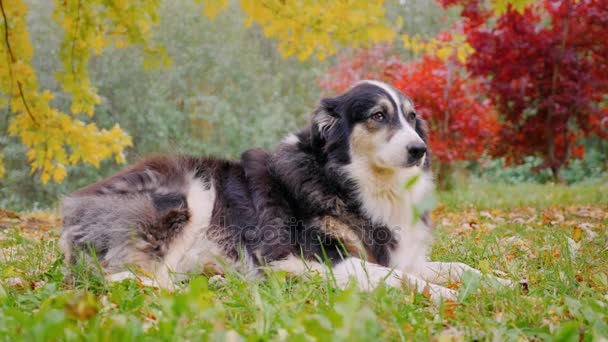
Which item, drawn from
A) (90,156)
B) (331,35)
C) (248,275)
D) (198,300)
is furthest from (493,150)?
(198,300)

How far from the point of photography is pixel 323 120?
3080 mm

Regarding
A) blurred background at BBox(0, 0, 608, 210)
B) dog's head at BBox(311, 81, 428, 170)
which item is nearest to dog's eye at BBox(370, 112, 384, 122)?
dog's head at BBox(311, 81, 428, 170)

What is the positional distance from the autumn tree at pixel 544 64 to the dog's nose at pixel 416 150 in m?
7.10

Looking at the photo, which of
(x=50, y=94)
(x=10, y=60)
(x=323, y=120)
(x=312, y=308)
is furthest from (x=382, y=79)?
(x=312, y=308)

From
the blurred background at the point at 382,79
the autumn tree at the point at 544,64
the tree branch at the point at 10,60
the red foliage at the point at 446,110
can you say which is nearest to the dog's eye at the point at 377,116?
the blurred background at the point at 382,79

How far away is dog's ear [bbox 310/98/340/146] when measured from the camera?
3.08m

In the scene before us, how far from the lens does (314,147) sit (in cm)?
312

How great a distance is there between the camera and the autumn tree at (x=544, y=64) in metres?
9.30

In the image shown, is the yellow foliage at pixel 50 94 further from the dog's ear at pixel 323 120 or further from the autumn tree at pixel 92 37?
the dog's ear at pixel 323 120

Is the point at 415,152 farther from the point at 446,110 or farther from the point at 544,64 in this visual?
the point at 544,64

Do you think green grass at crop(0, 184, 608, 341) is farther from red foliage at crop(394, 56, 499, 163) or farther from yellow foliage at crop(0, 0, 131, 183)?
red foliage at crop(394, 56, 499, 163)

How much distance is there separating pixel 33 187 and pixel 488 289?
49.4 ft

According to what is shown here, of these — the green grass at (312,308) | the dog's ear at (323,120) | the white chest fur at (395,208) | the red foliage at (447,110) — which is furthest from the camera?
the red foliage at (447,110)

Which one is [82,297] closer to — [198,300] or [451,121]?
[198,300]
